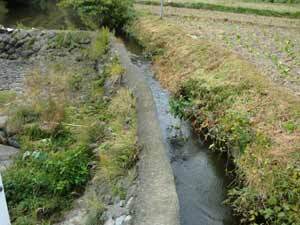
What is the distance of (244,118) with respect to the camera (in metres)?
5.68

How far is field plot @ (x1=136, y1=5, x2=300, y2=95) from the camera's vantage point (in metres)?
7.86

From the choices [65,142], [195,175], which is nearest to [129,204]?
[195,175]

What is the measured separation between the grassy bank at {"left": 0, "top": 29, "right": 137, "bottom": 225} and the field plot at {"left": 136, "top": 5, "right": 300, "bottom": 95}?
9.94ft

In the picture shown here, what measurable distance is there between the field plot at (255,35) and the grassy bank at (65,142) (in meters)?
3.03

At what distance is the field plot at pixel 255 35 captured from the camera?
310 inches

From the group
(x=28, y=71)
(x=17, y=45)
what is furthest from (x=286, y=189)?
(x=17, y=45)

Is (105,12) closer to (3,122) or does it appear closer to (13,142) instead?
(3,122)

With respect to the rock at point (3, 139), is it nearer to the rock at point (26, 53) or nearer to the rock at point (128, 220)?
the rock at point (128, 220)

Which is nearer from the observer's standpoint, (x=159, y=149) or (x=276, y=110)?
(x=159, y=149)

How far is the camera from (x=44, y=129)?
5.79 meters

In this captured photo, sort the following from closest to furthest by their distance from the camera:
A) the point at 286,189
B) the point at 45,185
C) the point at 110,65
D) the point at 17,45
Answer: the point at 286,189 → the point at 45,185 → the point at 110,65 → the point at 17,45

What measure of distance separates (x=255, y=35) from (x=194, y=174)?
6.69 metres

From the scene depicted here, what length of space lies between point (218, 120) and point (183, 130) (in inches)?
25.1

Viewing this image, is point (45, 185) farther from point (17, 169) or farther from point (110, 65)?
point (110, 65)
